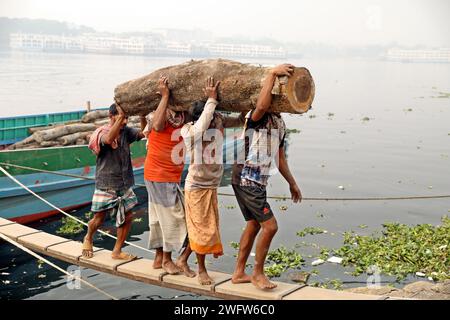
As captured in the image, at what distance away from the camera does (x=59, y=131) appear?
46.4ft

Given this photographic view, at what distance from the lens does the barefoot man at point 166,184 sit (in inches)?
221

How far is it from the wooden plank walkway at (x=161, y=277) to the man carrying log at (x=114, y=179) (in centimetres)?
17

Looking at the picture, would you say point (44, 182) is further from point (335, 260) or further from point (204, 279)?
point (204, 279)

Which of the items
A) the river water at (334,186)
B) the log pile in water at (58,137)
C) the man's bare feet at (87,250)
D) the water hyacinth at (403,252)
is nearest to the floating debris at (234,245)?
the river water at (334,186)

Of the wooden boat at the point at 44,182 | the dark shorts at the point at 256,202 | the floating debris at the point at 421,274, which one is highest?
the dark shorts at the point at 256,202

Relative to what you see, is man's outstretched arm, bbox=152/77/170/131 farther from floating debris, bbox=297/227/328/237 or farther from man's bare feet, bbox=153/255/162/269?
floating debris, bbox=297/227/328/237

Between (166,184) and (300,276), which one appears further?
(300,276)

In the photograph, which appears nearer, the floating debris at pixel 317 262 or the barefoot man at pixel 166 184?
the barefoot man at pixel 166 184

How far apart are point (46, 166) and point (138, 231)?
254 cm

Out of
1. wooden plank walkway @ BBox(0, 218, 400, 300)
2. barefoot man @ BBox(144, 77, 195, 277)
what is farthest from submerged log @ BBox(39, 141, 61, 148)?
barefoot man @ BBox(144, 77, 195, 277)

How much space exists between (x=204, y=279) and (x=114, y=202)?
1544 millimetres

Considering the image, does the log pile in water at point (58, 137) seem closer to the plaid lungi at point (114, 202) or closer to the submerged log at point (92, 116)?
the submerged log at point (92, 116)

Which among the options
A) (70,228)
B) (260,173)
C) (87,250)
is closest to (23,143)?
(70,228)
